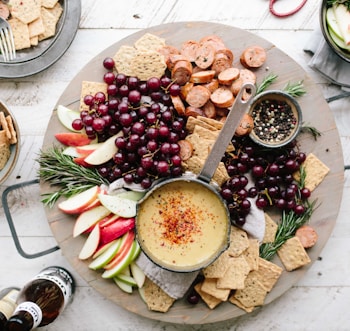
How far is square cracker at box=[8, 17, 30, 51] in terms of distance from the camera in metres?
2.30

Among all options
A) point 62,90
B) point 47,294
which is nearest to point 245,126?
point 62,90

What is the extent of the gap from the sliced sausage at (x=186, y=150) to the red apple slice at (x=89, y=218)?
0.40 meters

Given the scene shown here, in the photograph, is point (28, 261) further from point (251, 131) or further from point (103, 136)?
point (251, 131)

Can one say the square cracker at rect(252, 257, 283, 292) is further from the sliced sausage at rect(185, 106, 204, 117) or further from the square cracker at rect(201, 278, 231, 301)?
the sliced sausage at rect(185, 106, 204, 117)

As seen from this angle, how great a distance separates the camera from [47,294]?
7.38ft

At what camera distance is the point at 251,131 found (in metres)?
2.12

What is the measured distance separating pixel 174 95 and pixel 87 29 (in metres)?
0.62

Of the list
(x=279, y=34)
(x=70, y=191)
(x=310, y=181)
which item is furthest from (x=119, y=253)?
(x=279, y=34)

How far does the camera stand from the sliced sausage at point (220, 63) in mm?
2143

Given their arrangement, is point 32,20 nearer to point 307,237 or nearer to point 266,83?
point 266,83

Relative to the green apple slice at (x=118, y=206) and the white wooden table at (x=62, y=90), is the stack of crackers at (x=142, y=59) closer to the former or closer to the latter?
the white wooden table at (x=62, y=90)

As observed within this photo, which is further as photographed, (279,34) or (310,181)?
(279,34)

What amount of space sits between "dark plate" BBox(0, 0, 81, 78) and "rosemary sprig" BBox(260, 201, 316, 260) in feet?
4.15

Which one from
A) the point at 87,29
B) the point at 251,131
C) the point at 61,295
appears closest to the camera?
the point at 251,131
